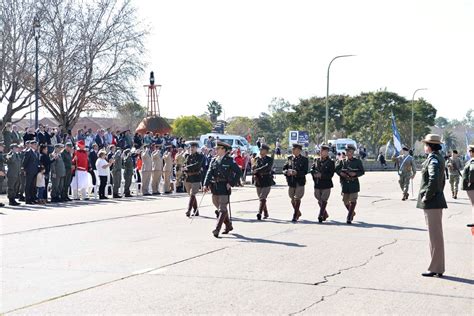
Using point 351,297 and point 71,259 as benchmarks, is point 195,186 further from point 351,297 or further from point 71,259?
point 351,297

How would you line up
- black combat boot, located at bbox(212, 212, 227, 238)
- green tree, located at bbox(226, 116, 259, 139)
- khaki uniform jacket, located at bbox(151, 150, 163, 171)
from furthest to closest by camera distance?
green tree, located at bbox(226, 116, 259, 139)
khaki uniform jacket, located at bbox(151, 150, 163, 171)
black combat boot, located at bbox(212, 212, 227, 238)

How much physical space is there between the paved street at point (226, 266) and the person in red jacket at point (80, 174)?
5790mm

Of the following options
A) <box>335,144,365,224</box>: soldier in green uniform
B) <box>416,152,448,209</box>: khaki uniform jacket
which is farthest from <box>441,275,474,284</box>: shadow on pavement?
<box>335,144,365,224</box>: soldier in green uniform

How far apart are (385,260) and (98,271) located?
435 centimetres

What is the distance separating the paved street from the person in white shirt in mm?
6446

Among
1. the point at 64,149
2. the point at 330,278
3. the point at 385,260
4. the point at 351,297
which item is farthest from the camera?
the point at 64,149

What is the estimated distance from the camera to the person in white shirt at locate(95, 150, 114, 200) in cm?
2502

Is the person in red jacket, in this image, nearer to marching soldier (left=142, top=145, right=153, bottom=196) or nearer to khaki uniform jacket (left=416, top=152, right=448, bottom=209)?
marching soldier (left=142, top=145, right=153, bottom=196)

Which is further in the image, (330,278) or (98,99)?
(98,99)

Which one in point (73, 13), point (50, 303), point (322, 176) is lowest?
point (50, 303)

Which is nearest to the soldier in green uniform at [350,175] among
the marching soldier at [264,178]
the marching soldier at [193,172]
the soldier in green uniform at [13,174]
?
the marching soldier at [264,178]

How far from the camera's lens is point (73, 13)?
4225 centimetres

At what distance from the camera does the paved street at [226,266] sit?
8141 mm

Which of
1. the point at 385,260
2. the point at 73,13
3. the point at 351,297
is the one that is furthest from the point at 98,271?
the point at 73,13
